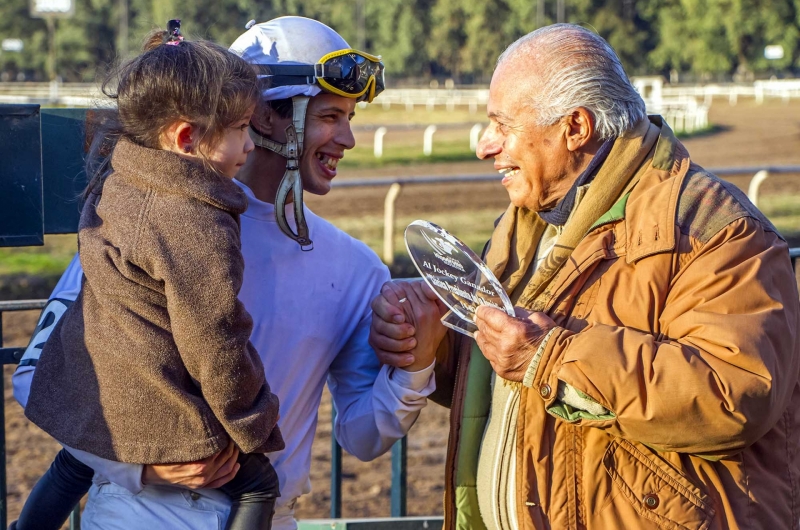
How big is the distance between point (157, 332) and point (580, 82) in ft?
4.07

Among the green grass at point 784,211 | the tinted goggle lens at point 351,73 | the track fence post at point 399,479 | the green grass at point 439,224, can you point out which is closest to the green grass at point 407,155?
the green grass at point 439,224

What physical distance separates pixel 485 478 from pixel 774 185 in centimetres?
1517

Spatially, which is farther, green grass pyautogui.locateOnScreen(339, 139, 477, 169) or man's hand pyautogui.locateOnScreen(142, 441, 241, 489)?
green grass pyautogui.locateOnScreen(339, 139, 477, 169)

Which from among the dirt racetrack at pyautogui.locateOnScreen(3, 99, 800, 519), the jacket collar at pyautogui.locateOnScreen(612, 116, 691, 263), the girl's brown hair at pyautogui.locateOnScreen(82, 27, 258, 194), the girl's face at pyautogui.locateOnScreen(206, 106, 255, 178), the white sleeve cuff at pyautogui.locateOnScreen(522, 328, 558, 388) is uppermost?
the girl's brown hair at pyautogui.locateOnScreen(82, 27, 258, 194)

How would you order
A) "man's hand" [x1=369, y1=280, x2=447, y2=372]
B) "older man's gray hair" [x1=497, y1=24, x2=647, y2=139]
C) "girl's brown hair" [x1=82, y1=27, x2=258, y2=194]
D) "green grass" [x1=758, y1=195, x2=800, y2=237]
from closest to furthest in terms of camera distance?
1. "girl's brown hair" [x1=82, y1=27, x2=258, y2=194]
2. "older man's gray hair" [x1=497, y1=24, x2=647, y2=139]
3. "man's hand" [x1=369, y1=280, x2=447, y2=372]
4. "green grass" [x1=758, y1=195, x2=800, y2=237]

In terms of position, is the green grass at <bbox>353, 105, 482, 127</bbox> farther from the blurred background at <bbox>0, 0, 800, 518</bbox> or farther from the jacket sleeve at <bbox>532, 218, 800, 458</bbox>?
the jacket sleeve at <bbox>532, 218, 800, 458</bbox>

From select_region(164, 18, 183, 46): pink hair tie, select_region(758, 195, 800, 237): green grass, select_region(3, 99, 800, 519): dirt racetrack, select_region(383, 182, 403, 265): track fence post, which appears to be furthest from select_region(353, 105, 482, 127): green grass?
select_region(164, 18, 183, 46): pink hair tie

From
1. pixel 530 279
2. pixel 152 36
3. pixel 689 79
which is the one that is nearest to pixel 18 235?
pixel 152 36

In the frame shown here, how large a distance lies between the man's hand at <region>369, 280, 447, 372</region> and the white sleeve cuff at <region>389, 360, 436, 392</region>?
2 cm

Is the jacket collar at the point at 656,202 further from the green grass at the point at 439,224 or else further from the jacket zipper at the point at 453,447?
the green grass at the point at 439,224

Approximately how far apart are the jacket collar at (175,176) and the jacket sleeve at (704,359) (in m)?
→ 0.85

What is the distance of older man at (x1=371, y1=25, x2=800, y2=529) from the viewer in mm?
2193

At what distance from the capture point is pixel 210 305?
84.3 inches

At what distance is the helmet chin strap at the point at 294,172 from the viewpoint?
2635 mm
